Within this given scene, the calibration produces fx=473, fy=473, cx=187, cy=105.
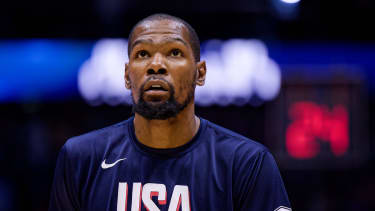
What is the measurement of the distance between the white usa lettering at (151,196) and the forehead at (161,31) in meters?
0.62

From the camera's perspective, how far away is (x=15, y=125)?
6.03 m

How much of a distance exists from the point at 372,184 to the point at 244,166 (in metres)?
4.34

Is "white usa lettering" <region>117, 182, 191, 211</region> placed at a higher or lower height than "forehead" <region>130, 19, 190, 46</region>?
lower

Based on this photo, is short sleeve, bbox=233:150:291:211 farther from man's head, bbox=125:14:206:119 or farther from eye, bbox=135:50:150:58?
eye, bbox=135:50:150:58

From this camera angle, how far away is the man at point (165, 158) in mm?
1938

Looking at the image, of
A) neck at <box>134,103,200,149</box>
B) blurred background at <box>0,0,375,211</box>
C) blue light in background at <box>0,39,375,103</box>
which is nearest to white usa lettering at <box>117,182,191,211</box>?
neck at <box>134,103,200,149</box>

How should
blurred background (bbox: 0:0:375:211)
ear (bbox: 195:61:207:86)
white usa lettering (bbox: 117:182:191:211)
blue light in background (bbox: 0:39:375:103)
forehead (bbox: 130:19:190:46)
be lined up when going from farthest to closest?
1. blue light in background (bbox: 0:39:375:103)
2. blurred background (bbox: 0:0:375:211)
3. ear (bbox: 195:61:207:86)
4. forehead (bbox: 130:19:190:46)
5. white usa lettering (bbox: 117:182:191:211)

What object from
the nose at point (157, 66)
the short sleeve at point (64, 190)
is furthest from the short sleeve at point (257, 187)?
the short sleeve at point (64, 190)

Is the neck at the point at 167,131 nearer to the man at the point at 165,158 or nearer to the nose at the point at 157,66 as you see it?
the man at the point at 165,158

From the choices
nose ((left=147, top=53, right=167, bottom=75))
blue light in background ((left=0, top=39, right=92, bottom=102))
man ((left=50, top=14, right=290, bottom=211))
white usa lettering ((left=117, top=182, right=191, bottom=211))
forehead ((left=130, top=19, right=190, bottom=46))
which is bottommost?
white usa lettering ((left=117, top=182, right=191, bottom=211))

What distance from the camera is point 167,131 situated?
205 cm

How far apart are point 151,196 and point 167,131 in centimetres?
29

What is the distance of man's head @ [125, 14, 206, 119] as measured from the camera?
1963 millimetres

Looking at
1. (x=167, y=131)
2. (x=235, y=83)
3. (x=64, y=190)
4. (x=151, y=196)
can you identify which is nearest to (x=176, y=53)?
(x=167, y=131)
